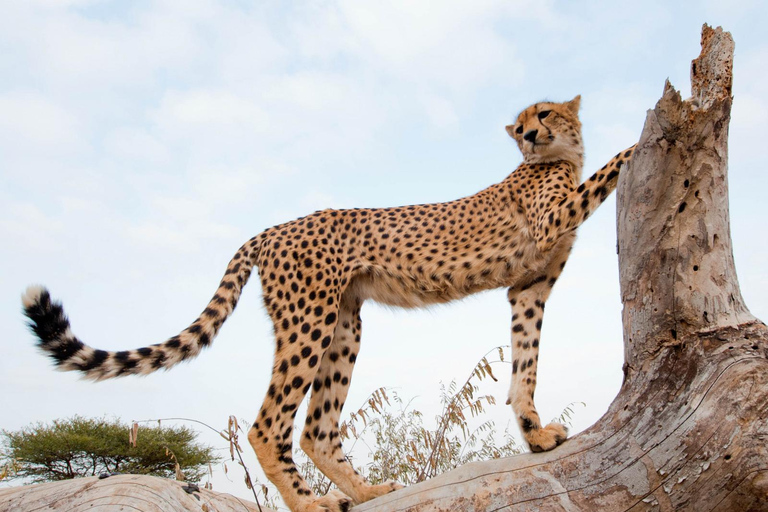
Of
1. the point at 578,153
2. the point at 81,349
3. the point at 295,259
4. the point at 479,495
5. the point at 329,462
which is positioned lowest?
the point at 479,495

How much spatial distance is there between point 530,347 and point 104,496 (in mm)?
2179

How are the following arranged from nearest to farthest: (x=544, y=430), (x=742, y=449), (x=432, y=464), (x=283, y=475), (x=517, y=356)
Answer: (x=742, y=449)
(x=544, y=430)
(x=283, y=475)
(x=517, y=356)
(x=432, y=464)

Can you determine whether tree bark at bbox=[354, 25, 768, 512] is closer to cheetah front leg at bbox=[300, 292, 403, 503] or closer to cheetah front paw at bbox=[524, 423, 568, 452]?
cheetah front paw at bbox=[524, 423, 568, 452]

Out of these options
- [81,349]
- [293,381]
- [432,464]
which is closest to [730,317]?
[293,381]

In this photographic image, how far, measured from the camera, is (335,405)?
4.06 metres

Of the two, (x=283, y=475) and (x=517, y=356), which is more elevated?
(x=517, y=356)

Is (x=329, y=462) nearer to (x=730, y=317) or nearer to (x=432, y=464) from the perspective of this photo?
(x=432, y=464)

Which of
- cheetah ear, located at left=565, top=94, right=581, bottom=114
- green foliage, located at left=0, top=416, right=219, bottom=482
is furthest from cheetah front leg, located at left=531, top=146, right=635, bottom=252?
green foliage, located at left=0, top=416, right=219, bottom=482

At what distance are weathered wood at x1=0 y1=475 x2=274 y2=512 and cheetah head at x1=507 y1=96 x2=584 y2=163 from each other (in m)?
2.74

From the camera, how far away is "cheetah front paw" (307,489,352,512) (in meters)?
3.32

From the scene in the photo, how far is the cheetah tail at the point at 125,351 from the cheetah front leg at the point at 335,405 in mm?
654

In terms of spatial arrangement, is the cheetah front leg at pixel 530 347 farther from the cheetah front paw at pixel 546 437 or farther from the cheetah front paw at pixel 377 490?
the cheetah front paw at pixel 377 490

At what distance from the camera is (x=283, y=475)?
11.3 feet

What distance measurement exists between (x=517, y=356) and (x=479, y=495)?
3.14 ft
